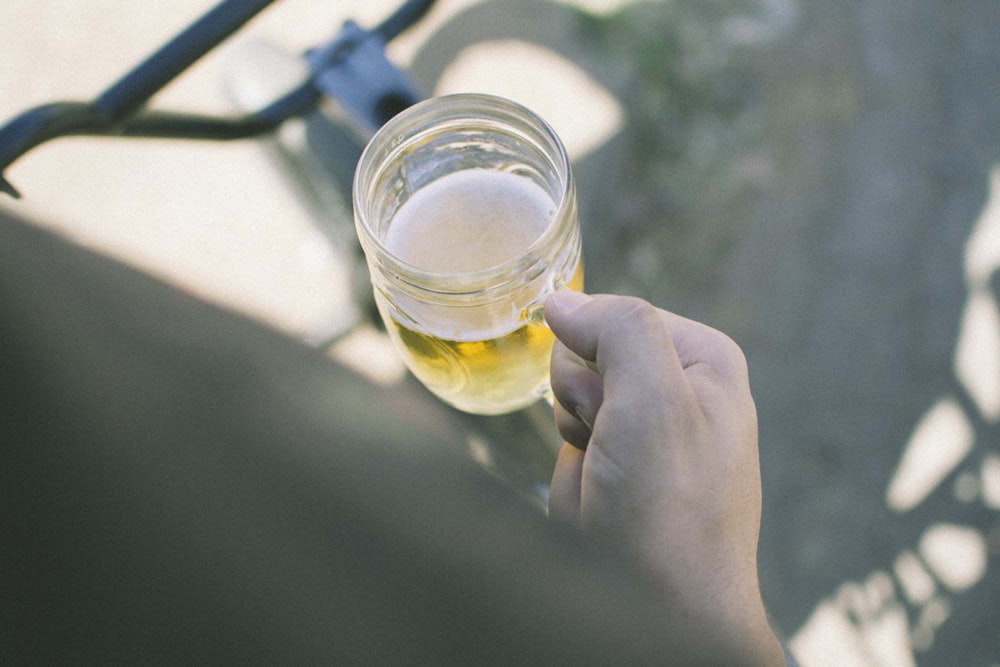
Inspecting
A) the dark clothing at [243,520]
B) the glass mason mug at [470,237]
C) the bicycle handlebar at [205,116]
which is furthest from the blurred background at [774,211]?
the dark clothing at [243,520]

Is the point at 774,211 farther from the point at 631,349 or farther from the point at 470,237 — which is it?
the point at 631,349

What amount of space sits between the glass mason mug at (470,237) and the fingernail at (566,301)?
1.0 inches

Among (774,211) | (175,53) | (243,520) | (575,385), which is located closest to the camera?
(243,520)

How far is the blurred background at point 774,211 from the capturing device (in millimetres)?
2268

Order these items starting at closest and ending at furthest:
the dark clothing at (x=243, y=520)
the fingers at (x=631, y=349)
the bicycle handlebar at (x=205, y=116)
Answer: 1. the dark clothing at (x=243, y=520)
2. the fingers at (x=631, y=349)
3. the bicycle handlebar at (x=205, y=116)

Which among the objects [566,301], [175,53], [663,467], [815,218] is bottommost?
[815,218]

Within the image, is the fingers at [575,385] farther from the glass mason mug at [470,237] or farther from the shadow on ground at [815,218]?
the shadow on ground at [815,218]

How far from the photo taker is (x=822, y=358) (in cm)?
242

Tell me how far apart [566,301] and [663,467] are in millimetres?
210

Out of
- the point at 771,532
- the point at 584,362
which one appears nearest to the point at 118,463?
the point at 584,362

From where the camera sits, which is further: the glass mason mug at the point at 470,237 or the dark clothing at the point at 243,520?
the glass mason mug at the point at 470,237

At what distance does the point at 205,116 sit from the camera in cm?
135

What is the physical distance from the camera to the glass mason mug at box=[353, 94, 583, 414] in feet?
3.02

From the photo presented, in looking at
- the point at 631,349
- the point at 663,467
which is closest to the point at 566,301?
the point at 631,349
